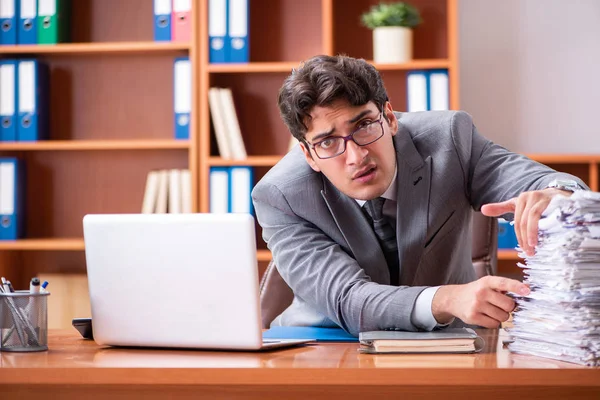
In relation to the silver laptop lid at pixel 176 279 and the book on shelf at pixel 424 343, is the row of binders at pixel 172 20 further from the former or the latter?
the book on shelf at pixel 424 343

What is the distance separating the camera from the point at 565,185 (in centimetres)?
138

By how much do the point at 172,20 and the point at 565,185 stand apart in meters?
2.38

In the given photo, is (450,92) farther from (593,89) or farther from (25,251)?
(25,251)

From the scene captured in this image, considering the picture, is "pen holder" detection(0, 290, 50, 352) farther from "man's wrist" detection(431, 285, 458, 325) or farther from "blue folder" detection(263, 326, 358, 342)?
"man's wrist" detection(431, 285, 458, 325)

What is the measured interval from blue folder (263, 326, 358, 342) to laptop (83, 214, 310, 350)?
144 millimetres

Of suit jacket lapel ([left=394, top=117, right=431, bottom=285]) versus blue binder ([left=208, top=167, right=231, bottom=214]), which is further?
blue binder ([left=208, top=167, right=231, bottom=214])

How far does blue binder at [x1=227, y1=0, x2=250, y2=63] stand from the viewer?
10.8 ft

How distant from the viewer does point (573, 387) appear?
1082 mm

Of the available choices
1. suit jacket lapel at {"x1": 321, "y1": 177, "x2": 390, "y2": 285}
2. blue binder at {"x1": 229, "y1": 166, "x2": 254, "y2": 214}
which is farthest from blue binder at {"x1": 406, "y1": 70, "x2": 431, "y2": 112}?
suit jacket lapel at {"x1": 321, "y1": 177, "x2": 390, "y2": 285}

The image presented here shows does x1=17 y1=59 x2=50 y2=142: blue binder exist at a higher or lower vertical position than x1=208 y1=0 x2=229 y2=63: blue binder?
lower

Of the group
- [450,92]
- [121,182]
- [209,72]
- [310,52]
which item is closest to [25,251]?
[121,182]

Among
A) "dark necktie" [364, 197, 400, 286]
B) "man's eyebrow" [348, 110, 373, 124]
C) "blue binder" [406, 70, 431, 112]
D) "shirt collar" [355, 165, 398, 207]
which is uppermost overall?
"blue binder" [406, 70, 431, 112]

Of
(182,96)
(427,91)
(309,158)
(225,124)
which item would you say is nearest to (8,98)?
(182,96)

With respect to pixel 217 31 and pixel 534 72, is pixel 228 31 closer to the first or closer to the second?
pixel 217 31
